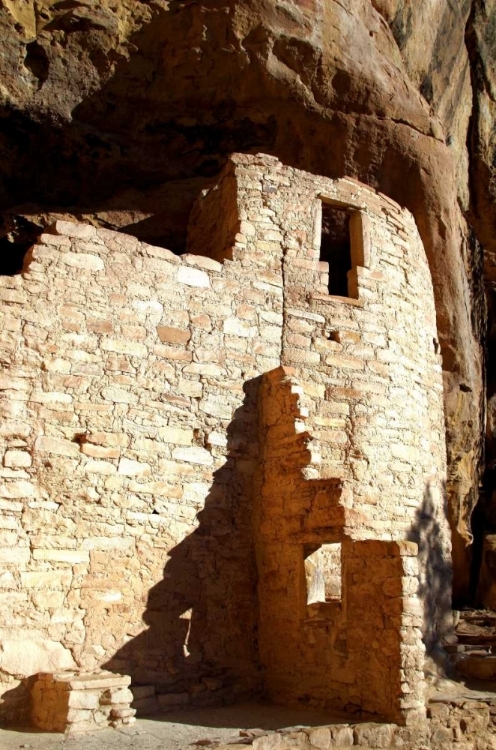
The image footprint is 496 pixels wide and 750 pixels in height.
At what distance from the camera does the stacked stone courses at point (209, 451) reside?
562cm

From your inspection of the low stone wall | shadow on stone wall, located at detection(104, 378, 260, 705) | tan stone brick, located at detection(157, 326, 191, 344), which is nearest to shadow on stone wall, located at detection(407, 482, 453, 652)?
shadow on stone wall, located at detection(104, 378, 260, 705)

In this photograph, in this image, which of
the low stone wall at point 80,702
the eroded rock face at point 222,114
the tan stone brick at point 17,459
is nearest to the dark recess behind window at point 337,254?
the eroded rock face at point 222,114

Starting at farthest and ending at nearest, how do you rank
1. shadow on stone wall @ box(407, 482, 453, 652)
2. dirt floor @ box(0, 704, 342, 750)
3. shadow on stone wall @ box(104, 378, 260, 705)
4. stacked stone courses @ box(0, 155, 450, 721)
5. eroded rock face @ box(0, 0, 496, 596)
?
eroded rock face @ box(0, 0, 496, 596)
shadow on stone wall @ box(407, 482, 453, 652)
shadow on stone wall @ box(104, 378, 260, 705)
stacked stone courses @ box(0, 155, 450, 721)
dirt floor @ box(0, 704, 342, 750)

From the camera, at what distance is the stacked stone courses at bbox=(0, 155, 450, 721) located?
18.5 feet

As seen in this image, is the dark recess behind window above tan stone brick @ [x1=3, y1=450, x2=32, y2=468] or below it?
above

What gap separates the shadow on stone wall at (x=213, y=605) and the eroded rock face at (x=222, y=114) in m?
3.95

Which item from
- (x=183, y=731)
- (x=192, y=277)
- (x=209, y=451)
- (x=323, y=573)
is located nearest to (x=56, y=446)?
(x=209, y=451)

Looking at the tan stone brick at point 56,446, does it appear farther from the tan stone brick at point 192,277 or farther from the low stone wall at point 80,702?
the tan stone brick at point 192,277

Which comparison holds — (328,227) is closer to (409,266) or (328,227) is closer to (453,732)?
(409,266)

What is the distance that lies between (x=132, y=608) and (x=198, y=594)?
0.60 metres

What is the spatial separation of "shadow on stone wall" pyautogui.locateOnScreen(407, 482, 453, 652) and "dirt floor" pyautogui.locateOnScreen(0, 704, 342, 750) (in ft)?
6.84

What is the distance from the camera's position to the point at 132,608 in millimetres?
5906

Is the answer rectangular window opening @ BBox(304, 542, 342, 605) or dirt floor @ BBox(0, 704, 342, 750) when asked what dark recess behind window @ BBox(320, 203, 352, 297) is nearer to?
rectangular window opening @ BBox(304, 542, 342, 605)

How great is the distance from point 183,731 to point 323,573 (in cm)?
185
